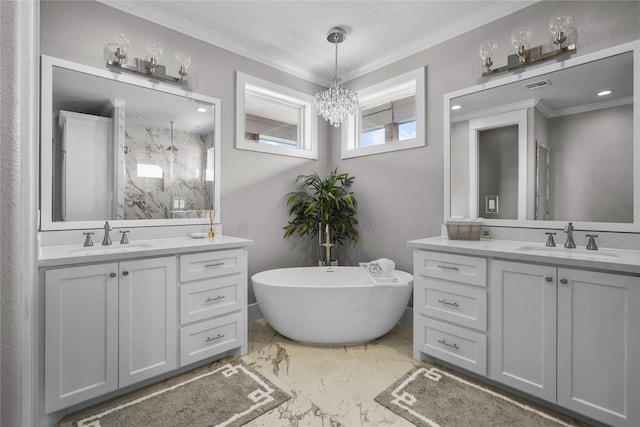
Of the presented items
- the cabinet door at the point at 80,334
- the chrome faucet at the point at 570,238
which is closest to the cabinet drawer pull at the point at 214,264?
the cabinet door at the point at 80,334

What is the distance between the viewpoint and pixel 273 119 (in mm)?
3506

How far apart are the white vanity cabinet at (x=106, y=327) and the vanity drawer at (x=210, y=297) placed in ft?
0.27

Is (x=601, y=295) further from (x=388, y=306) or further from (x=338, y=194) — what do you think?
(x=338, y=194)

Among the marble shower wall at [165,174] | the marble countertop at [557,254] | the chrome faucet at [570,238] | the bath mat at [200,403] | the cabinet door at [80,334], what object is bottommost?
the bath mat at [200,403]

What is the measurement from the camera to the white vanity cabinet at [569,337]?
1.52m

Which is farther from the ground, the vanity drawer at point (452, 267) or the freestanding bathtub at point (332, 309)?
the vanity drawer at point (452, 267)

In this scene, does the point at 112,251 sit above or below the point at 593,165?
below

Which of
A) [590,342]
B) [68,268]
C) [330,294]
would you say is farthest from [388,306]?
[68,268]

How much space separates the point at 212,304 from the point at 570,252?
2.27 metres

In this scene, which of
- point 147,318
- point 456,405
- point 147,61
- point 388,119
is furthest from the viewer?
point 388,119

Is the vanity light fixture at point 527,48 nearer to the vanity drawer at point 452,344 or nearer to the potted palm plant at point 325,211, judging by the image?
the potted palm plant at point 325,211

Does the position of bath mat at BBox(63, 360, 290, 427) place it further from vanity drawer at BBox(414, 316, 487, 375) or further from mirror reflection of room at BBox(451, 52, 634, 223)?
mirror reflection of room at BBox(451, 52, 634, 223)

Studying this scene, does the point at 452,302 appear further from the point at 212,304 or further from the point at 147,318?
the point at 147,318

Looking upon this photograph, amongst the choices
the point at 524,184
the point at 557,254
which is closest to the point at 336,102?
the point at 524,184
